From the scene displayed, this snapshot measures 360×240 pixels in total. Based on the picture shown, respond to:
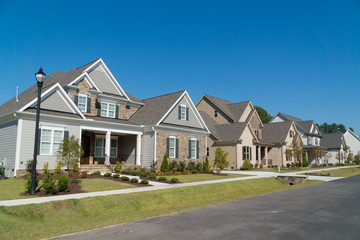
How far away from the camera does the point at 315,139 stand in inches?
2208

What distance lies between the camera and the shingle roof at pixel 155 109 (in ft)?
85.5

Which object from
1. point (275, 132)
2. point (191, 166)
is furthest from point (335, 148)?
point (191, 166)

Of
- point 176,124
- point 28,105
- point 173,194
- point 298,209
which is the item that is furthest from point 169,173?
point 298,209

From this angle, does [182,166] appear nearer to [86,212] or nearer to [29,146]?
[29,146]

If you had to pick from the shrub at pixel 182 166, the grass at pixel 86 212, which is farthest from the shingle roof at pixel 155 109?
the grass at pixel 86 212

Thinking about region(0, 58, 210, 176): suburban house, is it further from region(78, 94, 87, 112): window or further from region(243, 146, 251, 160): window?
region(243, 146, 251, 160): window

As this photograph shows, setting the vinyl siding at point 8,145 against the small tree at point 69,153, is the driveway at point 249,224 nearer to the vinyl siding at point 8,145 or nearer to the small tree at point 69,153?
the small tree at point 69,153

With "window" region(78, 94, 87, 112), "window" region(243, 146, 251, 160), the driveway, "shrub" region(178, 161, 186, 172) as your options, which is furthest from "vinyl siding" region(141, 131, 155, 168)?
"window" region(243, 146, 251, 160)

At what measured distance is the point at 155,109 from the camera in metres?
27.7

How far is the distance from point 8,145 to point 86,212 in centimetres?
1181

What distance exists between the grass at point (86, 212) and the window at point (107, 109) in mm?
13563

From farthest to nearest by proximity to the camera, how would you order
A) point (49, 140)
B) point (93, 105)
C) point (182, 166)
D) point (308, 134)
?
point (308, 134)
point (182, 166)
point (93, 105)
point (49, 140)

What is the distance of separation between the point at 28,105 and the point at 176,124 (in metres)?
13.1

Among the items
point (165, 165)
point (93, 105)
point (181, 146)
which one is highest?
point (93, 105)
